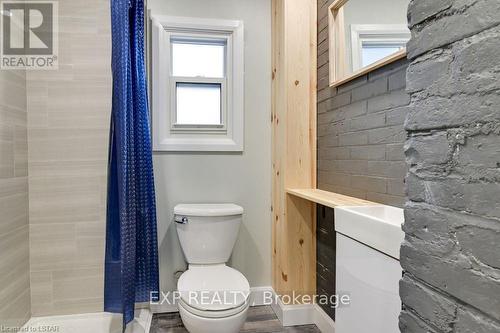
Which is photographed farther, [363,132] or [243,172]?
[243,172]

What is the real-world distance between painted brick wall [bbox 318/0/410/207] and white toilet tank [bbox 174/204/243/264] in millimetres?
676

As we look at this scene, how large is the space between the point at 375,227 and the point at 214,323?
0.90 metres

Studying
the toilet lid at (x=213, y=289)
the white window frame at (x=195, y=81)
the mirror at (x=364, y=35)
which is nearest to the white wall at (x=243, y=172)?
the white window frame at (x=195, y=81)

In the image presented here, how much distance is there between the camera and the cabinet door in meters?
0.98

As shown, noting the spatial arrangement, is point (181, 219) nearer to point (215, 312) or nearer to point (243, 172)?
point (243, 172)

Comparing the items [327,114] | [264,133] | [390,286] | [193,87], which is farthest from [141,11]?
[390,286]

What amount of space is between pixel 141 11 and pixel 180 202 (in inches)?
48.1

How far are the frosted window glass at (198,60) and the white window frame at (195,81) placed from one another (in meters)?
0.05

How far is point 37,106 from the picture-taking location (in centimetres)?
199

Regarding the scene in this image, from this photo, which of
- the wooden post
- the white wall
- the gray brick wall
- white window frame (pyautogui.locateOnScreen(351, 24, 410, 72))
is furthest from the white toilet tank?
the gray brick wall

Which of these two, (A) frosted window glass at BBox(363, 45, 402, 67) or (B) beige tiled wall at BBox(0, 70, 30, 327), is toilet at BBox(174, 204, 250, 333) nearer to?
(B) beige tiled wall at BBox(0, 70, 30, 327)

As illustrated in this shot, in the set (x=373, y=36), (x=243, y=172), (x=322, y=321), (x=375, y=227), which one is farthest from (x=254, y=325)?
(x=373, y=36)

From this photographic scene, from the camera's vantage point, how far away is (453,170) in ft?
1.79

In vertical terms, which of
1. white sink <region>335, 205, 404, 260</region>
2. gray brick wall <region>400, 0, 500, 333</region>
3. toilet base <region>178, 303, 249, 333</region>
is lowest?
toilet base <region>178, 303, 249, 333</region>
